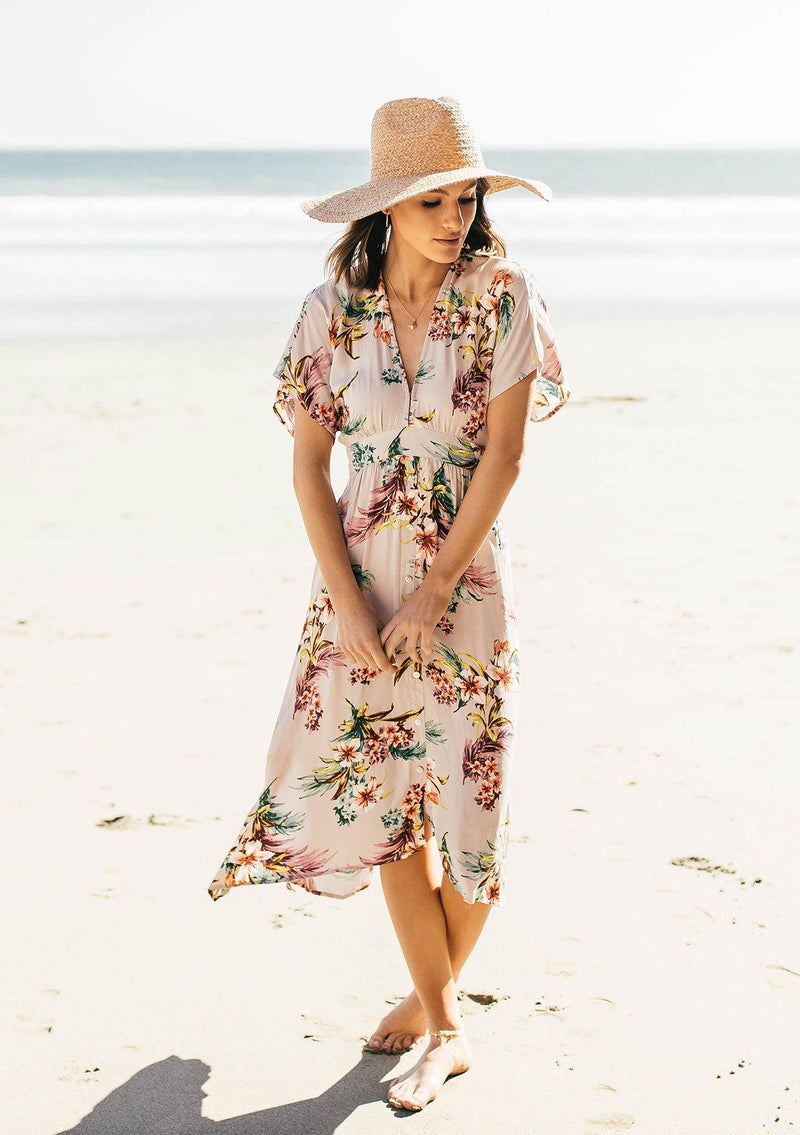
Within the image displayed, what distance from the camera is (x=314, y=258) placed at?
19.4 metres

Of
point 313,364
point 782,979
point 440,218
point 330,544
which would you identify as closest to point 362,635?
point 330,544

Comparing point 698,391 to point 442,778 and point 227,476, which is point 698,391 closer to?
point 227,476

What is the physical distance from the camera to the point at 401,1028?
2.68 metres

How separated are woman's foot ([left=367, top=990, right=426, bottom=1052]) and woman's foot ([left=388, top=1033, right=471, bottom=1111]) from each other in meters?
0.06

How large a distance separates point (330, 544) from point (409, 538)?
0.48ft

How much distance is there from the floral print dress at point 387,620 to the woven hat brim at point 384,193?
0.14 meters

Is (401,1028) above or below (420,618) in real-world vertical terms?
below

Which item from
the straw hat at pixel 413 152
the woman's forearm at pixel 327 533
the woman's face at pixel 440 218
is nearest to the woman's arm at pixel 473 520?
the woman's forearm at pixel 327 533

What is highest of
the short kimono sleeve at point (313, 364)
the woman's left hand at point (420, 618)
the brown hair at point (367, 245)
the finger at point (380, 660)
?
the brown hair at point (367, 245)

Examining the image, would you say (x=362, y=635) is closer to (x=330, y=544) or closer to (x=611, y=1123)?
(x=330, y=544)

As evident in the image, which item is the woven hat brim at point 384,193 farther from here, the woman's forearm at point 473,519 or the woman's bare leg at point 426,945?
the woman's bare leg at point 426,945

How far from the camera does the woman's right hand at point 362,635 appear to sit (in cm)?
237

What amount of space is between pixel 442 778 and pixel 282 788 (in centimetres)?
31

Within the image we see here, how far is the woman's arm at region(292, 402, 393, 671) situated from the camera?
239 centimetres
